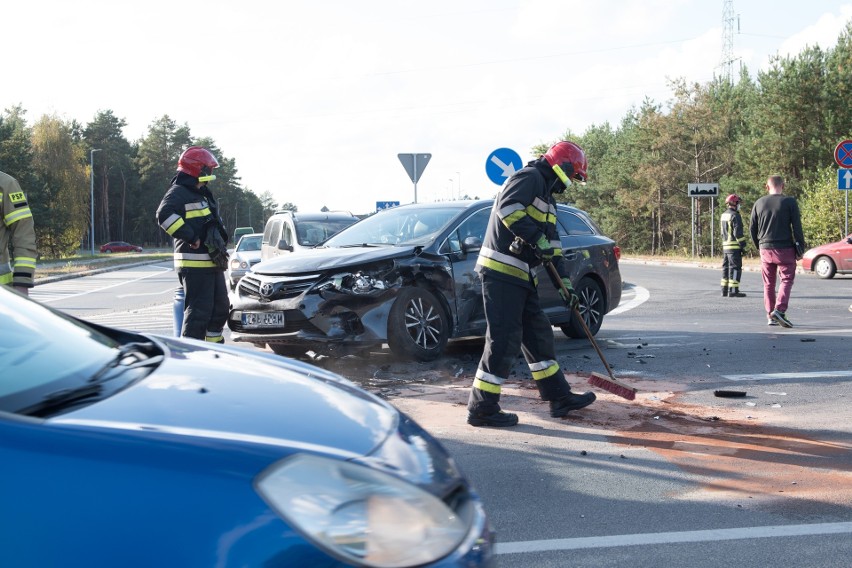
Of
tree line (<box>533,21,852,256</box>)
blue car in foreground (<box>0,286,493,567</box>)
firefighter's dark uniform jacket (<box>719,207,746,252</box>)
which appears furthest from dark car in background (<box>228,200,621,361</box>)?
tree line (<box>533,21,852,256</box>)

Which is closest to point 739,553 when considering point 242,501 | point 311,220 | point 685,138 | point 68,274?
point 242,501

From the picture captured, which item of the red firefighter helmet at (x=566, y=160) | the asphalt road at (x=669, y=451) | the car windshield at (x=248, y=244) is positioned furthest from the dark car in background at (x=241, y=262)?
the red firefighter helmet at (x=566, y=160)

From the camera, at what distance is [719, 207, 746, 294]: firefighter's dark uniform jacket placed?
1703 centimetres

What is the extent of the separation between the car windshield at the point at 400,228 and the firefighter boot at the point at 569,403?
3.08 m

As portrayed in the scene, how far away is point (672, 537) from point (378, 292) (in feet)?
16.0

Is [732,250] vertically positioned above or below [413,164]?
below

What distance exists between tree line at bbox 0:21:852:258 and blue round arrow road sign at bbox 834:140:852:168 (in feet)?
39.7

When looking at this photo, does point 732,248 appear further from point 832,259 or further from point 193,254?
point 193,254

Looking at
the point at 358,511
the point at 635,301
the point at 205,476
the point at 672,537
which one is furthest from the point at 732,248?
the point at 205,476

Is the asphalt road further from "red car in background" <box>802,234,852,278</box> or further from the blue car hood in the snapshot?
"red car in background" <box>802,234,852,278</box>

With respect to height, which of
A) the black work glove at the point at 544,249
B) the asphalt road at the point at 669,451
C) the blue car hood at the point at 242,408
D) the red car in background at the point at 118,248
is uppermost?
the black work glove at the point at 544,249

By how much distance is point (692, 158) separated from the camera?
55344 mm

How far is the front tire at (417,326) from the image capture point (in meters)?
8.71

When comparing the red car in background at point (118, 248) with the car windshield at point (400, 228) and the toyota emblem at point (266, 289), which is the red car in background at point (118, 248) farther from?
the toyota emblem at point (266, 289)
